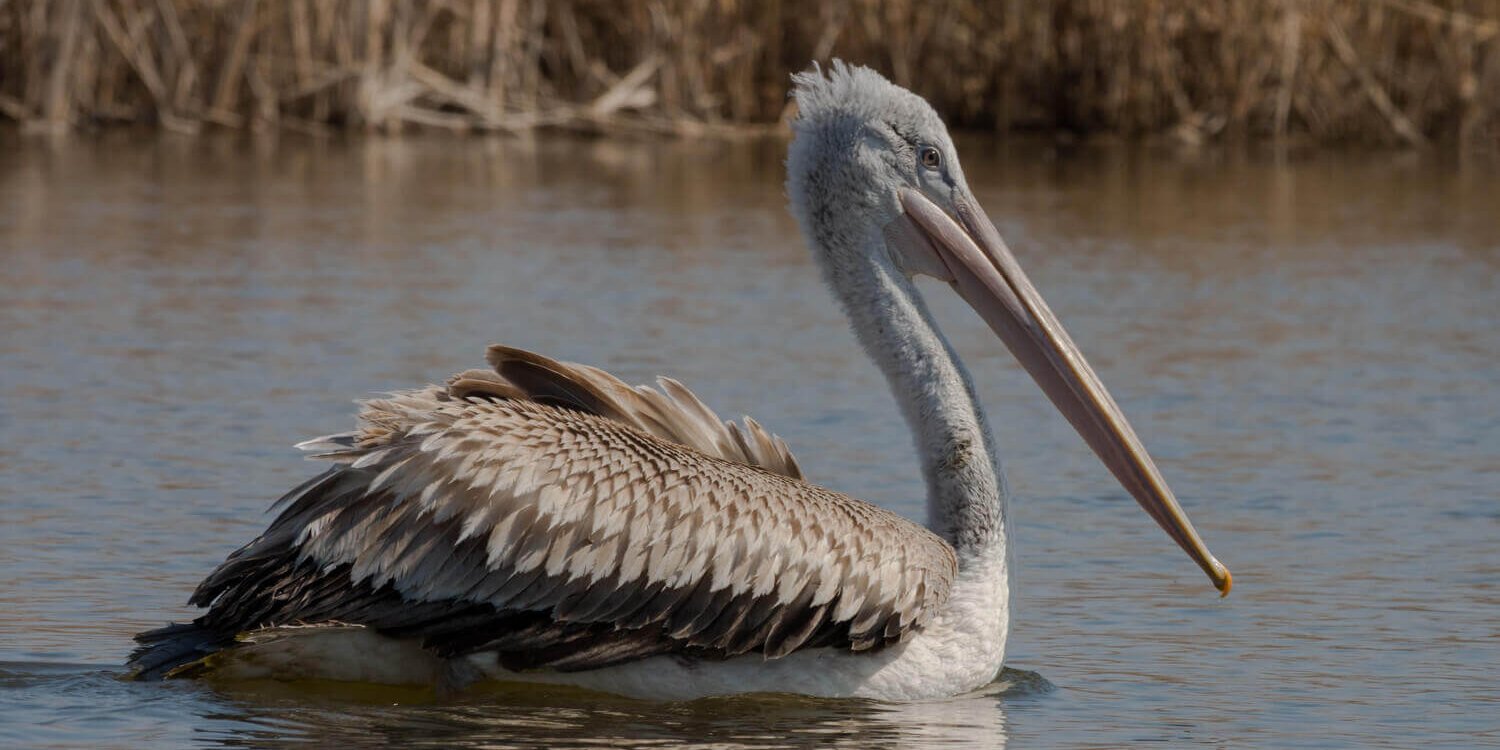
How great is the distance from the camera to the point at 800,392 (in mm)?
9219

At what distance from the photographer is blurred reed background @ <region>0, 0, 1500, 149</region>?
17.9 m

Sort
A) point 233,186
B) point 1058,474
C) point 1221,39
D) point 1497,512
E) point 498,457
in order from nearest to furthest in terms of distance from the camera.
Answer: point 498,457, point 1497,512, point 1058,474, point 233,186, point 1221,39

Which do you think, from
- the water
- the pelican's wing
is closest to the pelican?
the pelican's wing

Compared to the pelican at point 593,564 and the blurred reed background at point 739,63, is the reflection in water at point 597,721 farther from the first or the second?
the blurred reed background at point 739,63

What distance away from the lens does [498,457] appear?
5.24 metres

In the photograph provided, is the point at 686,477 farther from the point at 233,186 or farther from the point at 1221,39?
the point at 1221,39

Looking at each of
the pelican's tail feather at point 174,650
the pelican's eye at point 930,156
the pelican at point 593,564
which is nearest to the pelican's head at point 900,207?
the pelican's eye at point 930,156

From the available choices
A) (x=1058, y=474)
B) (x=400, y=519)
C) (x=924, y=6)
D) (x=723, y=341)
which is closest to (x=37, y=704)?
(x=400, y=519)

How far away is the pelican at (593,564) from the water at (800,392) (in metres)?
0.11

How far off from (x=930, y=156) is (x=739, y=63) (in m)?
13.1

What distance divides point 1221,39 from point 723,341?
29.2ft

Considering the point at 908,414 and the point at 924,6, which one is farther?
the point at 924,6

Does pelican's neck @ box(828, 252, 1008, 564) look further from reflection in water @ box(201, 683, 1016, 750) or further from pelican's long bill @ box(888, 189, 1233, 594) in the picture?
reflection in water @ box(201, 683, 1016, 750)

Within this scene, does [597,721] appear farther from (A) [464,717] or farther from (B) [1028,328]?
(B) [1028,328]
